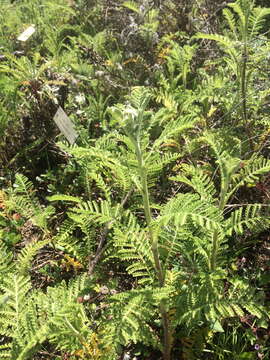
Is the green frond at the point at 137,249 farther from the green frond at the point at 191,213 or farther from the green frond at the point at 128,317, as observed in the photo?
the green frond at the point at 191,213

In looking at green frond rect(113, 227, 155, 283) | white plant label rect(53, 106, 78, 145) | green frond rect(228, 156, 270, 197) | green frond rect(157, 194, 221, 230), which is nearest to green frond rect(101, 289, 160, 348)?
green frond rect(113, 227, 155, 283)

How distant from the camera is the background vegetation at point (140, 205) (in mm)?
1358

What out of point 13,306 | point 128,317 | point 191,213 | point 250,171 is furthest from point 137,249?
point 250,171

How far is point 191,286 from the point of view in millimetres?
1526

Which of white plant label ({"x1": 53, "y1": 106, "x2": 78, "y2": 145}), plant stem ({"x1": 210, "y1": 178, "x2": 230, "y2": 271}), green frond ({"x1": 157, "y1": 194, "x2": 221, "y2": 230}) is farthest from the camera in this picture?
white plant label ({"x1": 53, "y1": 106, "x2": 78, "y2": 145})

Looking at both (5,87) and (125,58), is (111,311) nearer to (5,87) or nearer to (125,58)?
(5,87)

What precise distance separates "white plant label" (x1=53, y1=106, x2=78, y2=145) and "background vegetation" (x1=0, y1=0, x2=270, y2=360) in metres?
0.09

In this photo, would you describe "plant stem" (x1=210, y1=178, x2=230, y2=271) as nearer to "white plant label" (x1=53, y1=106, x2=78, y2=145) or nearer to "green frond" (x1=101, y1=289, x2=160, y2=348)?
"green frond" (x1=101, y1=289, x2=160, y2=348)

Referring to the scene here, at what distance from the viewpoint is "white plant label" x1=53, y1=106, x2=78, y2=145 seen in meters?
2.38

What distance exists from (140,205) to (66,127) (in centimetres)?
83

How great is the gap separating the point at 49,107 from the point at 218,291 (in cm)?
179

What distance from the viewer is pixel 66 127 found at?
7.89ft

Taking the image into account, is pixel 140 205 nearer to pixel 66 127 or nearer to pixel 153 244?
pixel 153 244

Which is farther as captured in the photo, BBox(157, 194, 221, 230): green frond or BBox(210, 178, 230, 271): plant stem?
BBox(210, 178, 230, 271): plant stem
